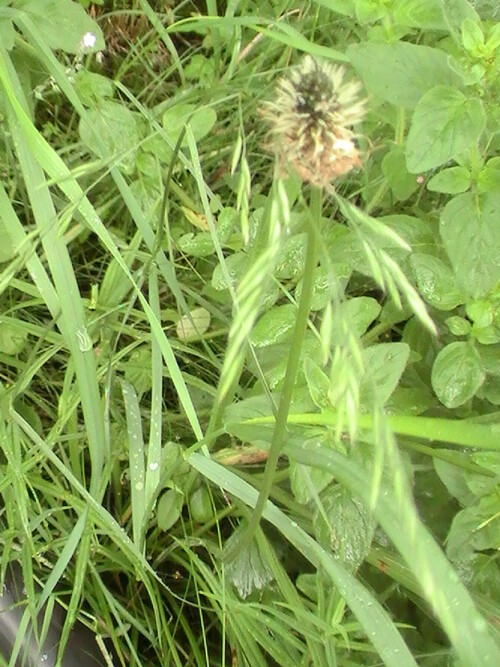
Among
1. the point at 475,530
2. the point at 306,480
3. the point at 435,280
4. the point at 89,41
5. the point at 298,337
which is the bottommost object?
the point at 475,530

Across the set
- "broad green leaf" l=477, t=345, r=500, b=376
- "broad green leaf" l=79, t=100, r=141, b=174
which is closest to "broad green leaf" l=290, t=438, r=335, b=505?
"broad green leaf" l=477, t=345, r=500, b=376

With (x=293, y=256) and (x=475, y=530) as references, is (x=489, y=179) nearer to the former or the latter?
(x=293, y=256)

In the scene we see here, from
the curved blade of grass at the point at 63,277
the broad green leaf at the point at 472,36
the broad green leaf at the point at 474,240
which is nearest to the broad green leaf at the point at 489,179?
the broad green leaf at the point at 474,240

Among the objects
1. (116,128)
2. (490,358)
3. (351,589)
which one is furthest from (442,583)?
(116,128)

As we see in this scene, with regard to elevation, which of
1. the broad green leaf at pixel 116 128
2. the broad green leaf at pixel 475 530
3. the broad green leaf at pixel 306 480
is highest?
the broad green leaf at pixel 116 128

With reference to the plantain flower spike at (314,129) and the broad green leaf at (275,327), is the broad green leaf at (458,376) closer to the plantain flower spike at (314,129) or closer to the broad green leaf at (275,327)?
the broad green leaf at (275,327)
